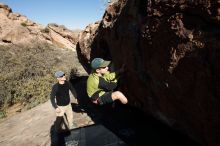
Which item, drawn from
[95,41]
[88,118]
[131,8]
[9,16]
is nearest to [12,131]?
[88,118]

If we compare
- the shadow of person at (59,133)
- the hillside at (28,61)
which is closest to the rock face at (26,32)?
the hillside at (28,61)

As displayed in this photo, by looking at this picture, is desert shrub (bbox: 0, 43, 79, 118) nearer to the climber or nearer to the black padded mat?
the black padded mat

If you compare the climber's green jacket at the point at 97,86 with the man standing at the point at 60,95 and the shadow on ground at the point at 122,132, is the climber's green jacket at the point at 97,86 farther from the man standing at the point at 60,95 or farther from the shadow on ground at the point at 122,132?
the man standing at the point at 60,95

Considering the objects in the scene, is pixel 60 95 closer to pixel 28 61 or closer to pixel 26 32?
pixel 28 61

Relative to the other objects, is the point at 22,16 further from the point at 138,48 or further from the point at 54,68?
the point at 138,48

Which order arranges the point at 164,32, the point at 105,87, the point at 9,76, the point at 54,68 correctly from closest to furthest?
1. the point at 164,32
2. the point at 105,87
3. the point at 9,76
4. the point at 54,68

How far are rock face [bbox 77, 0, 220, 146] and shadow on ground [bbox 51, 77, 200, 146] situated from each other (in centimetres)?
102

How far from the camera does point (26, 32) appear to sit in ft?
129

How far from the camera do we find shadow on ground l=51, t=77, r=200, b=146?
22.3 ft

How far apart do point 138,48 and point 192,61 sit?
1.85m

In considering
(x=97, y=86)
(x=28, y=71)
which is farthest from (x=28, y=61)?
(x=97, y=86)

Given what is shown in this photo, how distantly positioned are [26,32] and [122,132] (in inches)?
1334

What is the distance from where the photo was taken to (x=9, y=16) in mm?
43500

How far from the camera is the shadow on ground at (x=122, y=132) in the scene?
6811mm
